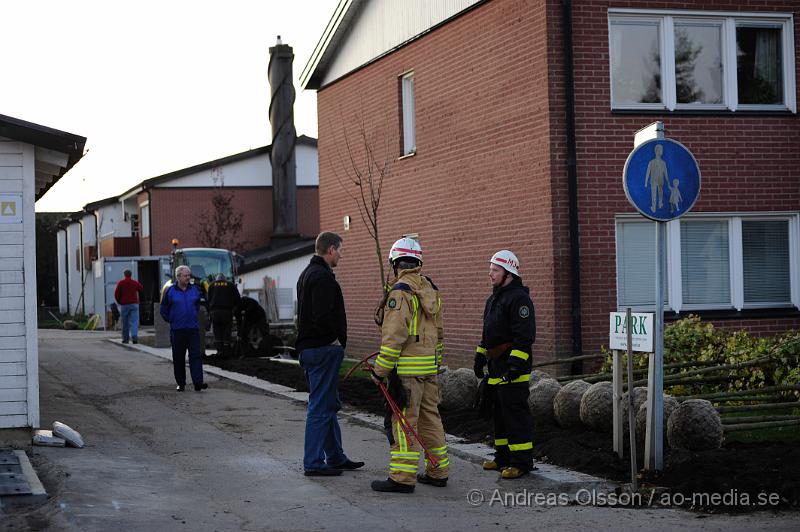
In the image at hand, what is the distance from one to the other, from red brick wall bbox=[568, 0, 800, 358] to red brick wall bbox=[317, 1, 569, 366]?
535mm

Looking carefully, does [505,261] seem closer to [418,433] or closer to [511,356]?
[511,356]

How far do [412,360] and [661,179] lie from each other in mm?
2530

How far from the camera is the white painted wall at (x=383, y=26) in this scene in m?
20.2

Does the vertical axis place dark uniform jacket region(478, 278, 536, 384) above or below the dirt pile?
above

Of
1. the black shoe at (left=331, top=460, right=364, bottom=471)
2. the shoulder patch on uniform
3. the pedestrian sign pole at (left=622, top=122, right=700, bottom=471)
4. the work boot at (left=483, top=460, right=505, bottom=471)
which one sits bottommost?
the work boot at (left=483, top=460, right=505, bottom=471)

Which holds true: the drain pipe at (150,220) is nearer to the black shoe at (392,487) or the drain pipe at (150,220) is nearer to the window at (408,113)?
the window at (408,113)

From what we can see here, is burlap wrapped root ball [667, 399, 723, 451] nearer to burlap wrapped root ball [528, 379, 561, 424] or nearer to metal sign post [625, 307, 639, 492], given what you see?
metal sign post [625, 307, 639, 492]

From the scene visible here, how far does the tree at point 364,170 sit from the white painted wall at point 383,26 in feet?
4.44

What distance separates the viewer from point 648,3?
16859 mm

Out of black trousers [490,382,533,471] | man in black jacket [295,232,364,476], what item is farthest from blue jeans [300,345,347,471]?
black trousers [490,382,533,471]

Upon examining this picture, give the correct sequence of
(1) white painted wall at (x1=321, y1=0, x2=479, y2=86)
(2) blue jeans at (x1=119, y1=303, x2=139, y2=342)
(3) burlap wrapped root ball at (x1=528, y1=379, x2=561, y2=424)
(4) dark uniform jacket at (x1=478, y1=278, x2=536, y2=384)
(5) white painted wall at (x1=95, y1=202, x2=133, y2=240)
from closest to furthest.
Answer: (4) dark uniform jacket at (x1=478, y1=278, x2=536, y2=384)
(3) burlap wrapped root ball at (x1=528, y1=379, x2=561, y2=424)
(1) white painted wall at (x1=321, y1=0, x2=479, y2=86)
(2) blue jeans at (x1=119, y1=303, x2=139, y2=342)
(5) white painted wall at (x1=95, y1=202, x2=133, y2=240)

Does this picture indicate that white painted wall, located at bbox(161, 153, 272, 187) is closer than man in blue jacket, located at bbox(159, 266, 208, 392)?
No

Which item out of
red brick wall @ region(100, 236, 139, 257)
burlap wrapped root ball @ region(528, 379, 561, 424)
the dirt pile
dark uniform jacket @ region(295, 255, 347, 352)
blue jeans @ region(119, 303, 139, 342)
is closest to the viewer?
the dirt pile

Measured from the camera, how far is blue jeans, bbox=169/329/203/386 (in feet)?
56.0
